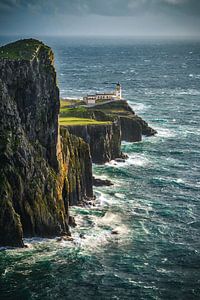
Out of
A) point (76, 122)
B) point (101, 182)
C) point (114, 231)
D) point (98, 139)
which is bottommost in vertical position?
point (114, 231)

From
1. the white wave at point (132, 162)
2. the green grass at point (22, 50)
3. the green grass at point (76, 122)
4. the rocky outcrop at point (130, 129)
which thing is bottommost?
the white wave at point (132, 162)

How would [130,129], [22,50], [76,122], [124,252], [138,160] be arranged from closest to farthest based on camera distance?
[124,252] < [22,50] < [76,122] < [138,160] < [130,129]

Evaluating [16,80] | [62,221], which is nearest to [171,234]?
[62,221]

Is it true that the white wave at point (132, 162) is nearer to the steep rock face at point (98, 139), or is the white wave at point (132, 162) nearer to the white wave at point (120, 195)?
the steep rock face at point (98, 139)

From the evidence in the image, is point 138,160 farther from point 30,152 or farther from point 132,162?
point 30,152

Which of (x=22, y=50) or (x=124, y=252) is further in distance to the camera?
(x=22, y=50)

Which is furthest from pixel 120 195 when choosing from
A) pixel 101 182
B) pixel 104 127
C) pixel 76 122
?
pixel 76 122

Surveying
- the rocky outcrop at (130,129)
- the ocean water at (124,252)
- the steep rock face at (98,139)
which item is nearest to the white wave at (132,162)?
the steep rock face at (98,139)
